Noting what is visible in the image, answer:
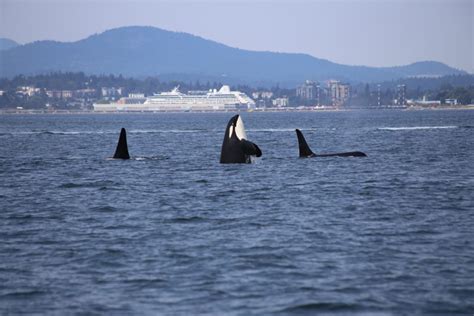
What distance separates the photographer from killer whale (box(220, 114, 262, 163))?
1377 inches

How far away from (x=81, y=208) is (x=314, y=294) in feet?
42.0

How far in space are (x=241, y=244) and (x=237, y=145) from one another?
17199mm

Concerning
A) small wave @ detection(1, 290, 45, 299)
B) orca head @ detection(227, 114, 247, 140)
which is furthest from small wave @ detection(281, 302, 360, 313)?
orca head @ detection(227, 114, 247, 140)

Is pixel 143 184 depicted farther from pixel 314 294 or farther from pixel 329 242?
pixel 314 294

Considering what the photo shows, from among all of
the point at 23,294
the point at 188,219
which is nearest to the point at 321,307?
the point at 23,294

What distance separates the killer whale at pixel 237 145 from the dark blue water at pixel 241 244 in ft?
3.08

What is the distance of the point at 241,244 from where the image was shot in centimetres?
2000

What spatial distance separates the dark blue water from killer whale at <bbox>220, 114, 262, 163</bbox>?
3.08ft

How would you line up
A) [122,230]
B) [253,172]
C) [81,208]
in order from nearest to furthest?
[122,230], [81,208], [253,172]

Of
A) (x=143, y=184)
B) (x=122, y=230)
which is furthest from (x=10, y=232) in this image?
(x=143, y=184)

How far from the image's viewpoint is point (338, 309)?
14.8 metres

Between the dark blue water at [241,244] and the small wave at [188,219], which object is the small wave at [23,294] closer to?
the dark blue water at [241,244]

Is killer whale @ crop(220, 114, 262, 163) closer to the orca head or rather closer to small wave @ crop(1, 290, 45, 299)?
the orca head

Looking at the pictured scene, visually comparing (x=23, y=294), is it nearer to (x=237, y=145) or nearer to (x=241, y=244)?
(x=241, y=244)
